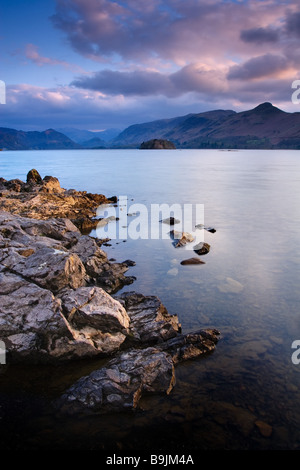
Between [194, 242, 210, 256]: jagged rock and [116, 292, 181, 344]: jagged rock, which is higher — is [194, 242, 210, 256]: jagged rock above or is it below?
above

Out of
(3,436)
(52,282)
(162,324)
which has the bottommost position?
(3,436)

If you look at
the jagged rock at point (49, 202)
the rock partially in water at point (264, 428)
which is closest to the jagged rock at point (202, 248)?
the jagged rock at point (49, 202)

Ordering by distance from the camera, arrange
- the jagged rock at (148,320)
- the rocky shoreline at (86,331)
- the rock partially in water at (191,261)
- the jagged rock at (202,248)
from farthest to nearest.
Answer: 1. the jagged rock at (202,248)
2. the rock partially in water at (191,261)
3. the jagged rock at (148,320)
4. the rocky shoreline at (86,331)

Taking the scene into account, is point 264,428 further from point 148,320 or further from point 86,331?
point 86,331

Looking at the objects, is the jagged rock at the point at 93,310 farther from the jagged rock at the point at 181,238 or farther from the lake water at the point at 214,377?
the jagged rock at the point at 181,238

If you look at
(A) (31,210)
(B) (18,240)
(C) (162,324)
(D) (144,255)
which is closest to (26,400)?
(C) (162,324)

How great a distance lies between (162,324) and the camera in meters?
13.3

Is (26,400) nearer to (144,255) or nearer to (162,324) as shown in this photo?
(162,324)

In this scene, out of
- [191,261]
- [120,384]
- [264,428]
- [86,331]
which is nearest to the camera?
[264,428]

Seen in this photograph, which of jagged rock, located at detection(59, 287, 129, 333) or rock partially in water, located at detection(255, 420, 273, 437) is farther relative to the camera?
jagged rock, located at detection(59, 287, 129, 333)

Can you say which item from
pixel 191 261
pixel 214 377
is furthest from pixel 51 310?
pixel 191 261

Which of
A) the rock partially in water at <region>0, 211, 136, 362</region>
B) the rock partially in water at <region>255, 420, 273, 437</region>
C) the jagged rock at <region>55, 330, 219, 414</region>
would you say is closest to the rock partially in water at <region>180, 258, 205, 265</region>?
the rock partially in water at <region>0, 211, 136, 362</region>

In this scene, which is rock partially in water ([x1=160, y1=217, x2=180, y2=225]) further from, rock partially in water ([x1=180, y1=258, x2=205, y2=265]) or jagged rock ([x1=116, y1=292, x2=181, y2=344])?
jagged rock ([x1=116, y1=292, x2=181, y2=344])

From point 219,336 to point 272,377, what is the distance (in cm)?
278
